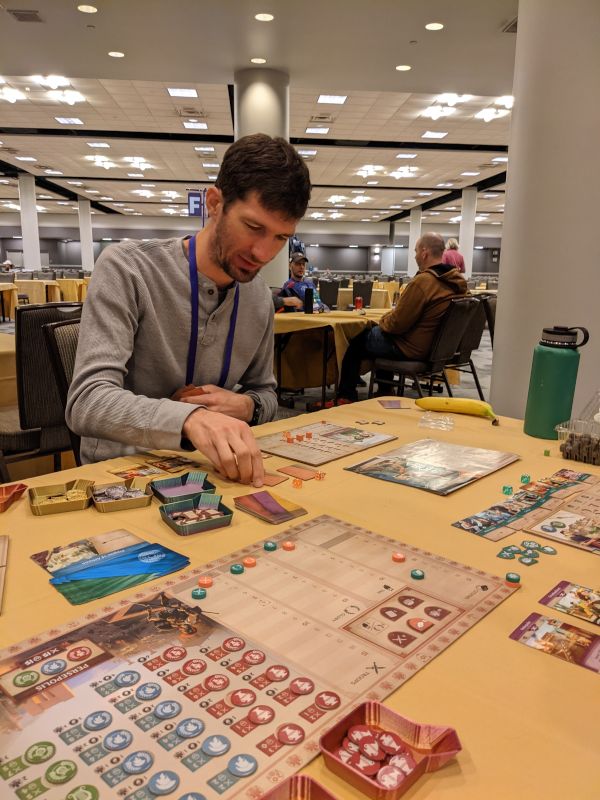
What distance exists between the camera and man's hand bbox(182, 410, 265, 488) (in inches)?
37.0

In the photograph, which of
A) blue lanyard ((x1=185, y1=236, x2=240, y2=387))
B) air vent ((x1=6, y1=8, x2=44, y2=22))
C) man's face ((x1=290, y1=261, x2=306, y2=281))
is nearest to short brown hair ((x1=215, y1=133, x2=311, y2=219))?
blue lanyard ((x1=185, y1=236, x2=240, y2=387))

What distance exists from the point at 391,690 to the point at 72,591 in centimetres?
35

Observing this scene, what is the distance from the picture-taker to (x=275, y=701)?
470 millimetres

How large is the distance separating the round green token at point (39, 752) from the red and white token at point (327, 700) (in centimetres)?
19

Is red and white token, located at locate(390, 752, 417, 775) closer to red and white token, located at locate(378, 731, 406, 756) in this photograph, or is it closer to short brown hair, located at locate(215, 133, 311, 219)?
red and white token, located at locate(378, 731, 406, 756)

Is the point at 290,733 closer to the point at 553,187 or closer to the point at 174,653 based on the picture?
the point at 174,653

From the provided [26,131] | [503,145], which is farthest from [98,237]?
[503,145]

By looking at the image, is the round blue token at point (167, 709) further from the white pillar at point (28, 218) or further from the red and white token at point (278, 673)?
the white pillar at point (28, 218)

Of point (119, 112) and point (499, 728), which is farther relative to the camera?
point (119, 112)

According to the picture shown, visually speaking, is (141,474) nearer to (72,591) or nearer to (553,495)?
(72,591)

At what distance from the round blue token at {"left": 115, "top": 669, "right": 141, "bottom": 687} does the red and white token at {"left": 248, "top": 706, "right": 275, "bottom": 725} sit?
104mm

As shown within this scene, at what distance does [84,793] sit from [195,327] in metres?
1.04

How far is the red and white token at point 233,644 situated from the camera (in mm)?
533

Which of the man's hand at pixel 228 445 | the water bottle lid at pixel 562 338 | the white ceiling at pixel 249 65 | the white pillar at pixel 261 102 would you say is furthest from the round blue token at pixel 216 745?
the white pillar at pixel 261 102
